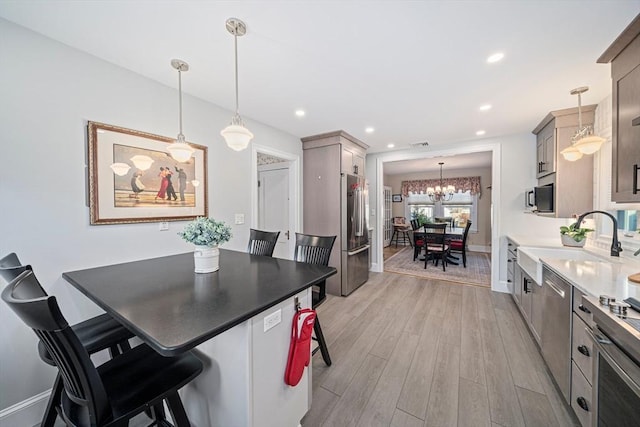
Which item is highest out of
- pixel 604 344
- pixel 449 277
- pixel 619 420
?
pixel 604 344

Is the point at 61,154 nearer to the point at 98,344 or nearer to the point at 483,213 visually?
the point at 98,344

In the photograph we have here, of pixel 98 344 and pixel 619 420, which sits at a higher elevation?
pixel 98 344

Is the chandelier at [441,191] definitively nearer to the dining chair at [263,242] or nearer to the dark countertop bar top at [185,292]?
the dining chair at [263,242]

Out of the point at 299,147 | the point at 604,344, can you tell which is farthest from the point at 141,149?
the point at 604,344

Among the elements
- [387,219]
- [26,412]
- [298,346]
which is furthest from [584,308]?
[387,219]

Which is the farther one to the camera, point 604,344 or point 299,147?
point 299,147

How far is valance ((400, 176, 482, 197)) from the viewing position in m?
7.26

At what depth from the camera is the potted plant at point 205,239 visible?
155 centimetres

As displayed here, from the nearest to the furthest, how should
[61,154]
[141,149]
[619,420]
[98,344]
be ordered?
[619,420] → [98,344] → [61,154] → [141,149]

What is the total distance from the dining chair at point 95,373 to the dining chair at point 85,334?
0.35ft

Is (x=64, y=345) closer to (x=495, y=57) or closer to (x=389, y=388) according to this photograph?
(x=389, y=388)

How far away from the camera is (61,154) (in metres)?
1.69

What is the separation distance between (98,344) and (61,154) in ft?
4.46

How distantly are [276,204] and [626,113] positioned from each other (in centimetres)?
382
